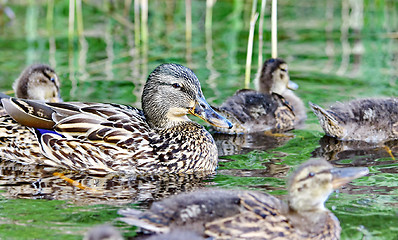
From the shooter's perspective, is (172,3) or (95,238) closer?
(95,238)

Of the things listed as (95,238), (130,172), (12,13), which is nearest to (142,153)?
(130,172)

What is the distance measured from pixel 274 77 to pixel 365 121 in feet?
5.50

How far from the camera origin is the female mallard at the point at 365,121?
25.0 feet

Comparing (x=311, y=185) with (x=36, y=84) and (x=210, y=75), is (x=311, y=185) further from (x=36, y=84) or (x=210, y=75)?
(x=210, y=75)

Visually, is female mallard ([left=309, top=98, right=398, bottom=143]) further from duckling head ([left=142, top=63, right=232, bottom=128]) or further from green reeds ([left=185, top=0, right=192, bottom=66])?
green reeds ([left=185, top=0, right=192, bottom=66])

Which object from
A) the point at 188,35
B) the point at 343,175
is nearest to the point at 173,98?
the point at 343,175

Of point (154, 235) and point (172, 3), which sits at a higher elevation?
point (172, 3)

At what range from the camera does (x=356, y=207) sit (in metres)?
5.50

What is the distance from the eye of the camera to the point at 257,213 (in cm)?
455

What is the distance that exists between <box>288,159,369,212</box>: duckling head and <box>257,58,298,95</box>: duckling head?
423 centimetres

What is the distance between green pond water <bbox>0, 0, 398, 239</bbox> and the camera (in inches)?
217

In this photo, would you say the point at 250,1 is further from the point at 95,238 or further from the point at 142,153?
the point at 95,238

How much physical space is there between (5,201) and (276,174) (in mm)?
2540

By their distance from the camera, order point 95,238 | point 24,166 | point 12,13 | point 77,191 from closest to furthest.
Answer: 1. point 95,238
2. point 77,191
3. point 24,166
4. point 12,13
